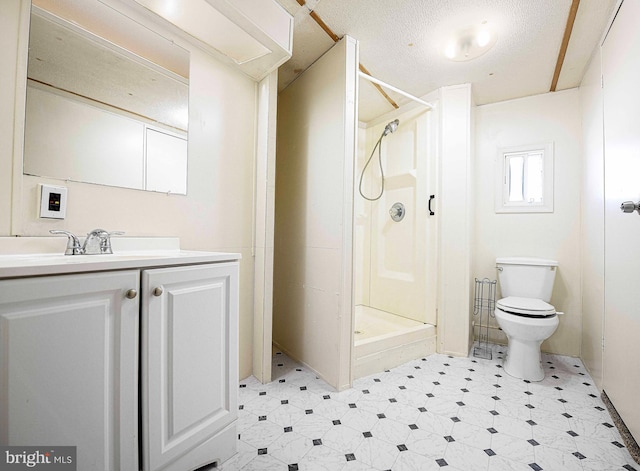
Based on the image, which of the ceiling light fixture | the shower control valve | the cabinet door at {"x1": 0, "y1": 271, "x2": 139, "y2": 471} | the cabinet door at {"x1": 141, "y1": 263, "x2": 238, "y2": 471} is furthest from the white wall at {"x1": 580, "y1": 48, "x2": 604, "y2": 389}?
the cabinet door at {"x1": 0, "y1": 271, "x2": 139, "y2": 471}

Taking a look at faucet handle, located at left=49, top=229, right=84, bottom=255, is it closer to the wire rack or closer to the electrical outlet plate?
the electrical outlet plate

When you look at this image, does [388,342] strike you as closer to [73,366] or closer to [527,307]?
[527,307]

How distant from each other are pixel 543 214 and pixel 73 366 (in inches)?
123

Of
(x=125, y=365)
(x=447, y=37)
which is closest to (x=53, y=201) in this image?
(x=125, y=365)

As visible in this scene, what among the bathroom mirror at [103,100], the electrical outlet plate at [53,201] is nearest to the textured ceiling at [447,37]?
the bathroom mirror at [103,100]

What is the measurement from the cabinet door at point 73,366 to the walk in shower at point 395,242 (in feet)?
4.48

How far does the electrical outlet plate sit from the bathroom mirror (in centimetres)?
6

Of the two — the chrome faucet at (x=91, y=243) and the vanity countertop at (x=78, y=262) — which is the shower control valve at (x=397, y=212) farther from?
the chrome faucet at (x=91, y=243)

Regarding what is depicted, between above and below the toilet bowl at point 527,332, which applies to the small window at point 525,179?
above

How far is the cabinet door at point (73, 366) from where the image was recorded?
670 mm

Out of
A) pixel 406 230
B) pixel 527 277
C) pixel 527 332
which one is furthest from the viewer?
pixel 406 230

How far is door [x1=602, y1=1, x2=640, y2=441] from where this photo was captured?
1237mm

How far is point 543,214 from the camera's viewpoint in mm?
2373

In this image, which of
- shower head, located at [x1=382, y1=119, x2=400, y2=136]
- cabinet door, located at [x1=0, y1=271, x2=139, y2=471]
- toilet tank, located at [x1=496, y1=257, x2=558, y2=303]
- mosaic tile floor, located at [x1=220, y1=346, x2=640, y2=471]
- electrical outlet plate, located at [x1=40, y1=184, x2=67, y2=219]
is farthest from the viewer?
shower head, located at [x1=382, y1=119, x2=400, y2=136]
